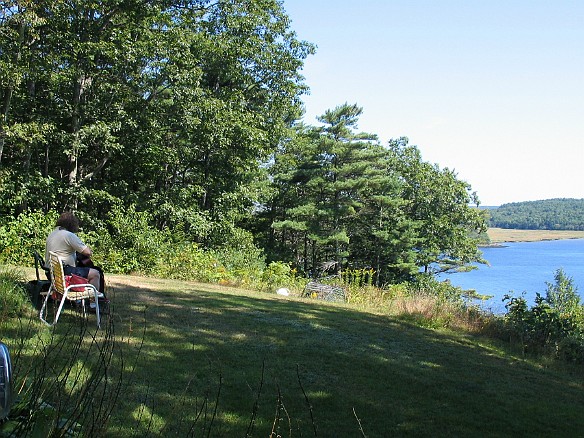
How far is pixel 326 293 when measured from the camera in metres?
13.0

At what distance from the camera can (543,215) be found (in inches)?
5605

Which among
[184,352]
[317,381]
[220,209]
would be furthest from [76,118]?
[317,381]

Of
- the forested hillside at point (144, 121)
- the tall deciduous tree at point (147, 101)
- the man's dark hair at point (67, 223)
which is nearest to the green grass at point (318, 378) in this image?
the man's dark hair at point (67, 223)

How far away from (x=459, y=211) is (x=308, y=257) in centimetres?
1301

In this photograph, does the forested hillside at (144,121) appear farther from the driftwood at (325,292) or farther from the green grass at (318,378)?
the green grass at (318,378)

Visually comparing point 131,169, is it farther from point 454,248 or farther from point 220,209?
point 454,248

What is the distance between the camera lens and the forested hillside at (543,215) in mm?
135375

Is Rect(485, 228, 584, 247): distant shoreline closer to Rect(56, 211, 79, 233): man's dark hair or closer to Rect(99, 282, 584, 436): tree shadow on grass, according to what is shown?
Rect(99, 282, 584, 436): tree shadow on grass

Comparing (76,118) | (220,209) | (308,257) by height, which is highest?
(76,118)

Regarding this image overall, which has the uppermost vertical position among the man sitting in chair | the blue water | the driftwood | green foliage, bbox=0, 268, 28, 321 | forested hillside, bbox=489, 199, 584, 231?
forested hillside, bbox=489, 199, 584, 231

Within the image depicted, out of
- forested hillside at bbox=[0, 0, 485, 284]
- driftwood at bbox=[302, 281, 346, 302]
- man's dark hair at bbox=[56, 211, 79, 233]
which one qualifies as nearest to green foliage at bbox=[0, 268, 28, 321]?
man's dark hair at bbox=[56, 211, 79, 233]

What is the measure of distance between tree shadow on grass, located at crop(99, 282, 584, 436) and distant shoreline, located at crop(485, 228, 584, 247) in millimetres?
128765

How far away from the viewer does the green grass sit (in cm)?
405

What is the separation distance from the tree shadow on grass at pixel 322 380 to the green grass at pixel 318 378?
0.05 feet
